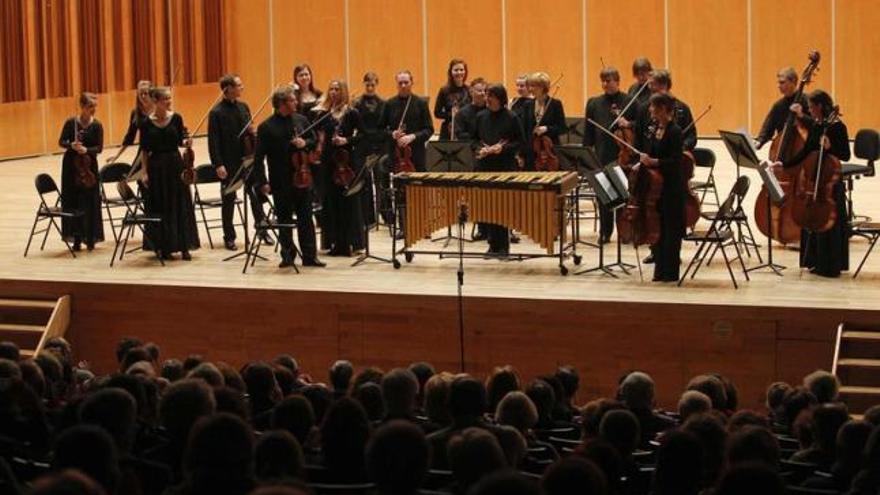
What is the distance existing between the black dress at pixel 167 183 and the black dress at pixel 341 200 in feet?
3.91

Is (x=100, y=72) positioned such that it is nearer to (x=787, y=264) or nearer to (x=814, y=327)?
(x=787, y=264)

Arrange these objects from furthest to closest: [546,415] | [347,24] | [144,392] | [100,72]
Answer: [347,24] → [100,72] → [546,415] → [144,392]

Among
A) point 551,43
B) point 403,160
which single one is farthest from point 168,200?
point 551,43

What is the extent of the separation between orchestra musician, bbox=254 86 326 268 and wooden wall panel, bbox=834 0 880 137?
33.6ft

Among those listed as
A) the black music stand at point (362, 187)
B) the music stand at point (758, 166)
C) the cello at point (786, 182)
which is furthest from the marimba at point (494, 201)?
the cello at point (786, 182)

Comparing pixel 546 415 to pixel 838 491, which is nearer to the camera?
pixel 838 491

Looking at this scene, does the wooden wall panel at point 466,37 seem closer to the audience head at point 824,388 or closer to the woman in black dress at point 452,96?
the woman in black dress at point 452,96

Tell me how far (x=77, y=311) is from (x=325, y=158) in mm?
2423

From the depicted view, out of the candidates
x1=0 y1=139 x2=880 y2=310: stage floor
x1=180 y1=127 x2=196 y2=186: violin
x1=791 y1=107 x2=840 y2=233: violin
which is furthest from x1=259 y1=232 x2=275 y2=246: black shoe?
x1=791 y1=107 x2=840 y2=233: violin

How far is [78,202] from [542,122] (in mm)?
4144

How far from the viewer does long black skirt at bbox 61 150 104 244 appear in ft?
43.0

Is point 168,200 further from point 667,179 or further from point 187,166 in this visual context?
point 667,179

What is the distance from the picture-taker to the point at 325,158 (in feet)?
41.4

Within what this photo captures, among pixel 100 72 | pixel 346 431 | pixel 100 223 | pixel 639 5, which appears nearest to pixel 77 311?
pixel 100 223
